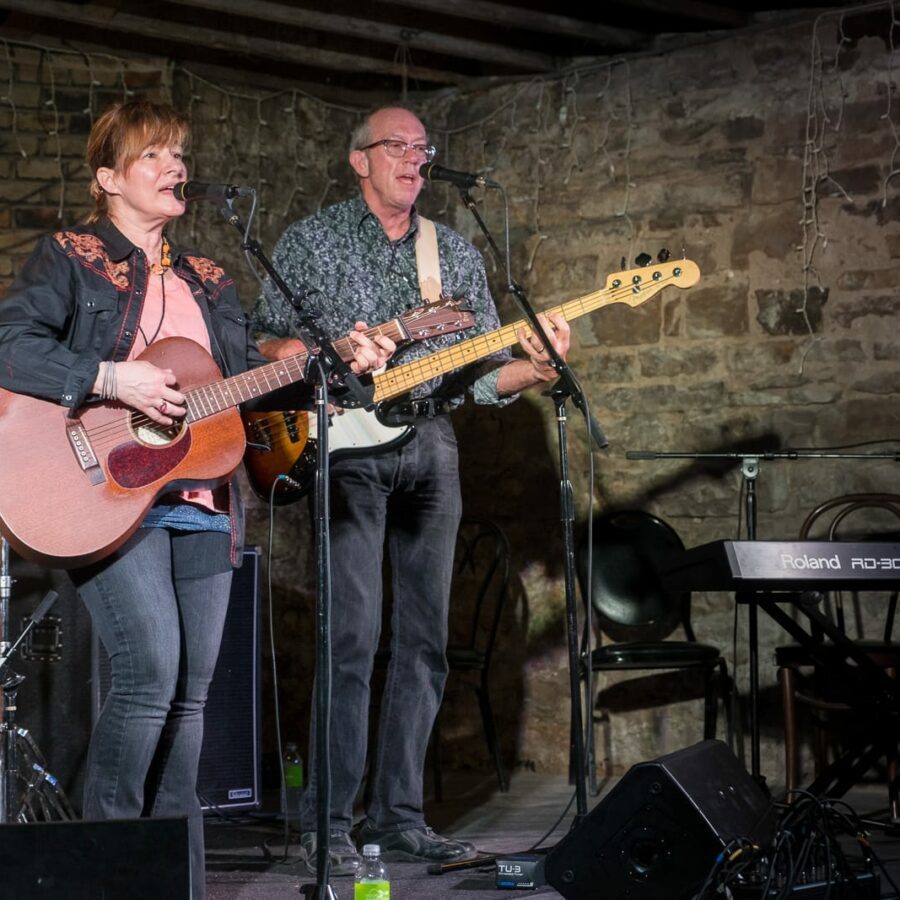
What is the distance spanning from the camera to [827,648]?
4.16 meters

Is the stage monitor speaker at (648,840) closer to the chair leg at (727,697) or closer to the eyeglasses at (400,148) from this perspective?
the eyeglasses at (400,148)

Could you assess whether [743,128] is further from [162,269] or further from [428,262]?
[162,269]

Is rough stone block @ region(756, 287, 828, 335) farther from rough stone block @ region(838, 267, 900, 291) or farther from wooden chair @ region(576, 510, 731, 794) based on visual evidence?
wooden chair @ region(576, 510, 731, 794)

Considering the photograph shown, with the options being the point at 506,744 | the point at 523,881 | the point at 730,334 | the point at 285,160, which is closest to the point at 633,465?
the point at 730,334

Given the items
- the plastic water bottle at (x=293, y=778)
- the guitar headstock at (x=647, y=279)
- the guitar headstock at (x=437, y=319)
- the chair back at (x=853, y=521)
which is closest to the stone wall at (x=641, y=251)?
the chair back at (x=853, y=521)

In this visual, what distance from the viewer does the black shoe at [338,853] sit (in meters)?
3.34

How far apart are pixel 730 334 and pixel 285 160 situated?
1957 millimetres

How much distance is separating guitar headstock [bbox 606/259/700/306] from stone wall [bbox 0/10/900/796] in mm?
1567

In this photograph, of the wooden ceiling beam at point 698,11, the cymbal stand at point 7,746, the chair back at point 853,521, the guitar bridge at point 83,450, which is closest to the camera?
the guitar bridge at point 83,450

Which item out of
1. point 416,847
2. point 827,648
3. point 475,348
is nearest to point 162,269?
point 475,348

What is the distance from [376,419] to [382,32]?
8.00 ft

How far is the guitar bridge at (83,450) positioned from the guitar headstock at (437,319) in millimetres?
767

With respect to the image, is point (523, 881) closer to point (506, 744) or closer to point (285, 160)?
point (506, 744)

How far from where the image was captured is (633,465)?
5.40 metres
